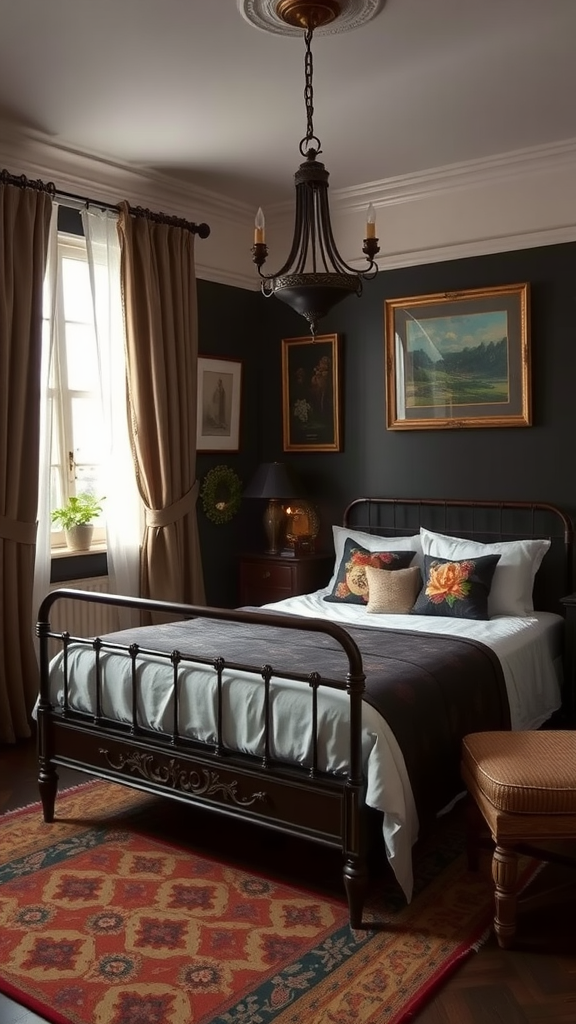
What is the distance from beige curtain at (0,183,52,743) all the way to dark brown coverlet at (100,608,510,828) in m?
0.91

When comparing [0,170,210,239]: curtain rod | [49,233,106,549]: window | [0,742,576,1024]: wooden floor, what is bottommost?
[0,742,576,1024]: wooden floor

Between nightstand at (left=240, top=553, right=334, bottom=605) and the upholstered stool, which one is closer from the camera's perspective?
the upholstered stool

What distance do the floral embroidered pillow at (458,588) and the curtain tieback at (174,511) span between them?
1.54 metres

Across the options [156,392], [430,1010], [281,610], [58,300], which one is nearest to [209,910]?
[430,1010]

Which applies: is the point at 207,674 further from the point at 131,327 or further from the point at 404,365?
the point at 404,365

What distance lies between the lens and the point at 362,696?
2.72m

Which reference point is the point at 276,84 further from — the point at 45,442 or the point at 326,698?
the point at 326,698

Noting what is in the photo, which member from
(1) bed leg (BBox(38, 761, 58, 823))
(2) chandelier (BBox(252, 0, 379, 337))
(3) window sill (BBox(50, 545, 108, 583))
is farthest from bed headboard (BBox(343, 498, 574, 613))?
(1) bed leg (BBox(38, 761, 58, 823))

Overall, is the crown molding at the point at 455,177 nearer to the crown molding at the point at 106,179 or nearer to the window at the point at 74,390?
the crown molding at the point at 106,179

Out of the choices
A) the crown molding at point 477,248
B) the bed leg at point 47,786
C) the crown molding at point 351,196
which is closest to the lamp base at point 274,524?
the crown molding at point 351,196

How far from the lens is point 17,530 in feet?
14.3

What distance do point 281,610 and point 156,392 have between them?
1.46 metres

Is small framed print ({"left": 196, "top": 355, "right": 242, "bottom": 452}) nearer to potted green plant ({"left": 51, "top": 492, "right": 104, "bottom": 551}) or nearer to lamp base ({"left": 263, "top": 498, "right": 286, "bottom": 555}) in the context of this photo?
lamp base ({"left": 263, "top": 498, "right": 286, "bottom": 555})

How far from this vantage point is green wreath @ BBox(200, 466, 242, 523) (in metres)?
5.71
